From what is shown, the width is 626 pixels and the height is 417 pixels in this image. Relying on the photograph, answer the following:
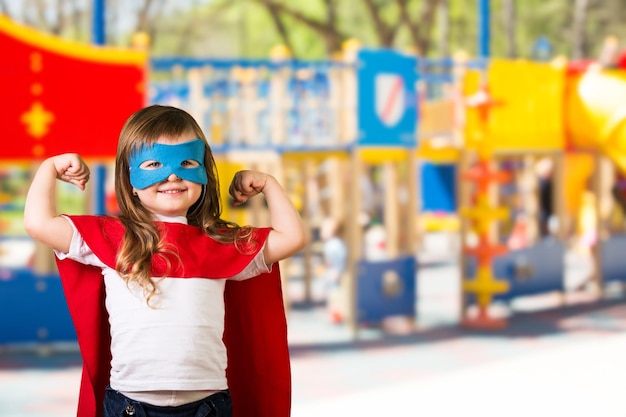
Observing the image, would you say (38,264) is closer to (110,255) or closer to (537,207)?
(110,255)

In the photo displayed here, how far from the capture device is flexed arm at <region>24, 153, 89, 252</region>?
272 centimetres

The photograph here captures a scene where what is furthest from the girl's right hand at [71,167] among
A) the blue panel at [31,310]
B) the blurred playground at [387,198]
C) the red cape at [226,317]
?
the blue panel at [31,310]

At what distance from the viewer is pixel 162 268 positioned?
275 cm

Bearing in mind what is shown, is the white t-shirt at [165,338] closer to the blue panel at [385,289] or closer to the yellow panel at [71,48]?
the yellow panel at [71,48]

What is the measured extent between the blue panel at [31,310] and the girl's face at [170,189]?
559cm

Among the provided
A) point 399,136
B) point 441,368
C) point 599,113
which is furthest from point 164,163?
point 599,113

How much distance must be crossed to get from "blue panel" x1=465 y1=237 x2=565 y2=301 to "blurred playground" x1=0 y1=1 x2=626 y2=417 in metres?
0.02

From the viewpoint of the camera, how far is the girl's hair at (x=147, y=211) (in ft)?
8.97

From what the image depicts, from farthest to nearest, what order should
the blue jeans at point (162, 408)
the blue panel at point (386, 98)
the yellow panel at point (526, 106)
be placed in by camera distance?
the yellow panel at point (526, 106), the blue panel at point (386, 98), the blue jeans at point (162, 408)

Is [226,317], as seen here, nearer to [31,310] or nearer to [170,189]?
[170,189]

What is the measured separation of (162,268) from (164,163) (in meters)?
0.27

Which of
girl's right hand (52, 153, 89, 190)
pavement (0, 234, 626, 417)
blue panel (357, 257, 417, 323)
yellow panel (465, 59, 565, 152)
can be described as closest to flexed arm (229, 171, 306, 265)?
girl's right hand (52, 153, 89, 190)

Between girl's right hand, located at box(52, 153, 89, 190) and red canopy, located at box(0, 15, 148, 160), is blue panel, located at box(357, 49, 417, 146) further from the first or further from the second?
girl's right hand, located at box(52, 153, 89, 190)

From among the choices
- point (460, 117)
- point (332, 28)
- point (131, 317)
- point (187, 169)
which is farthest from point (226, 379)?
point (332, 28)
